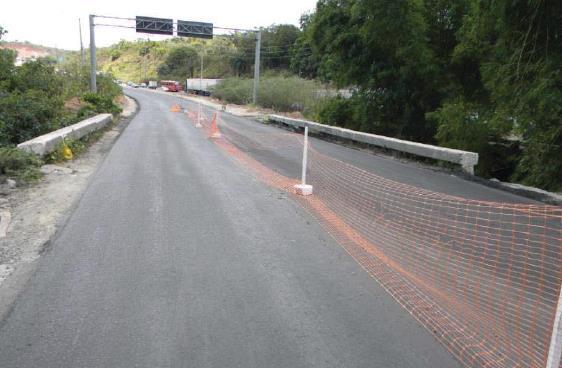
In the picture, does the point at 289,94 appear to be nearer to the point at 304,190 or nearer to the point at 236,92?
the point at 236,92

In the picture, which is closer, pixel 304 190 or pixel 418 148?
pixel 304 190

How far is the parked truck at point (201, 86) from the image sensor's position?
7955 cm

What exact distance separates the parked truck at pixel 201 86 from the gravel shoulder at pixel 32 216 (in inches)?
2705

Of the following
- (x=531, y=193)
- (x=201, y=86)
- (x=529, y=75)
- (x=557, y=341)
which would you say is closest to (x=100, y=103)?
(x=529, y=75)

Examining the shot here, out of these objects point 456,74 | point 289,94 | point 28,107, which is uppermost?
point 456,74

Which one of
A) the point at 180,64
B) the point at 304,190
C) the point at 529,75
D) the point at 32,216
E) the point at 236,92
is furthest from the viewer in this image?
the point at 180,64

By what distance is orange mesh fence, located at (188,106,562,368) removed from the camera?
406 centimetres

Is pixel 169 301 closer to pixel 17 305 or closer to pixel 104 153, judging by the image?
pixel 17 305

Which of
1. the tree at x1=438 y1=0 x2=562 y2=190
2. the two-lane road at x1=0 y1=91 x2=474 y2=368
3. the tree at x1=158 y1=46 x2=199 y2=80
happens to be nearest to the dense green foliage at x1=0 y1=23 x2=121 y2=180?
the two-lane road at x1=0 y1=91 x2=474 y2=368

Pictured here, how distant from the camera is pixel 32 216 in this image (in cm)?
733

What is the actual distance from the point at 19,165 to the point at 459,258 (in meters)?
8.91

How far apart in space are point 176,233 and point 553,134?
979 centimetres

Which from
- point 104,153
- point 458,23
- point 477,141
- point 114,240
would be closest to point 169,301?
point 114,240

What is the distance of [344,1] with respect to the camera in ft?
73.3
